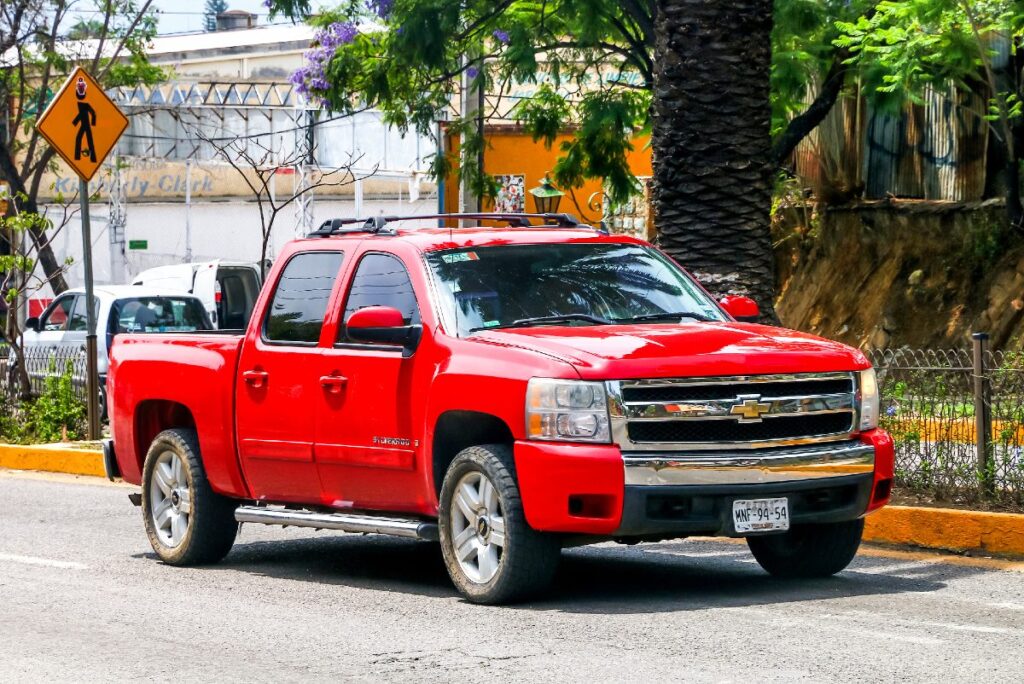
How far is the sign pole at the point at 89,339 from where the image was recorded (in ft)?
57.4

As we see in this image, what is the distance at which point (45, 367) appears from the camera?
19062 millimetres

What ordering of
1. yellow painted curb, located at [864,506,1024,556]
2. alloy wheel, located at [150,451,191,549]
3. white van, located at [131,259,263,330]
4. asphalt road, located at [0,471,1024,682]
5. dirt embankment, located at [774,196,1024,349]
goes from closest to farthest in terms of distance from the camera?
asphalt road, located at [0,471,1024,682] < yellow painted curb, located at [864,506,1024,556] < alloy wheel, located at [150,451,191,549] < dirt embankment, located at [774,196,1024,349] < white van, located at [131,259,263,330]

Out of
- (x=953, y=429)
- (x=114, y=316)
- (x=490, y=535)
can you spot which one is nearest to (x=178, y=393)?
(x=490, y=535)

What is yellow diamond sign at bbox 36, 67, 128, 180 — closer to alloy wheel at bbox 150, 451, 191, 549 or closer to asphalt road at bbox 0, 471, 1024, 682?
asphalt road at bbox 0, 471, 1024, 682

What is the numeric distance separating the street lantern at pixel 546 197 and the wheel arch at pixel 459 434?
22654 mm

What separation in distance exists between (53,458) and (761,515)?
1097cm

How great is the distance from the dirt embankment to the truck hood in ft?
37.5

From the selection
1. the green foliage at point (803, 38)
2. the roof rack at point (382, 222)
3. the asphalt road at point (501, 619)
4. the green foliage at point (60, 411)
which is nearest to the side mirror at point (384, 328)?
the roof rack at point (382, 222)

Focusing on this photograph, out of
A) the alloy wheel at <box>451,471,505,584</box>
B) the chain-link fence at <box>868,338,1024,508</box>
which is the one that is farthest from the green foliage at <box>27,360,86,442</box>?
the alloy wheel at <box>451,471,505,584</box>

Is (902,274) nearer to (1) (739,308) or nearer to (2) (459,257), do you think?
(1) (739,308)

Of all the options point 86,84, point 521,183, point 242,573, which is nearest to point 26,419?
point 86,84

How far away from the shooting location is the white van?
96.4ft

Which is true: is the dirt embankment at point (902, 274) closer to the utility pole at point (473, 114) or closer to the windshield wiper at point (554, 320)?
the utility pole at point (473, 114)

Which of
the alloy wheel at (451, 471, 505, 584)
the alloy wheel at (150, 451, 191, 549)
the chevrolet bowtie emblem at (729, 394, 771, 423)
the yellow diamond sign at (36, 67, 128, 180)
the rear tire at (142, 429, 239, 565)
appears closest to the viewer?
the chevrolet bowtie emblem at (729, 394, 771, 423)
